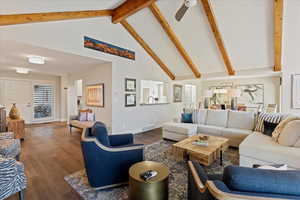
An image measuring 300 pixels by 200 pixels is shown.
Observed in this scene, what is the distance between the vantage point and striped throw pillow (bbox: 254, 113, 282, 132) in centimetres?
320

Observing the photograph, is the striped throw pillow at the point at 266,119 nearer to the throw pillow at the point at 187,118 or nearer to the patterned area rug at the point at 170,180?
the patterned area rug at the point at 170,180

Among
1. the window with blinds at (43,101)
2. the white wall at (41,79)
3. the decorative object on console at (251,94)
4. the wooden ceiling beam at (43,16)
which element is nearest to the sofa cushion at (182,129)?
the wooden ceiling beam at (43,16)

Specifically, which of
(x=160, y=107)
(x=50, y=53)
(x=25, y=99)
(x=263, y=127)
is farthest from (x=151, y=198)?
(x=25, y=99)

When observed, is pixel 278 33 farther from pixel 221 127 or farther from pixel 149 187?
pixel 149 187

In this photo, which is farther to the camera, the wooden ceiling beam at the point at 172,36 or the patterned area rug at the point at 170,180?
the wooden ceiling beam at the point at 172,36

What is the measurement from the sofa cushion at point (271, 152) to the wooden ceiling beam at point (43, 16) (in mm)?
4467

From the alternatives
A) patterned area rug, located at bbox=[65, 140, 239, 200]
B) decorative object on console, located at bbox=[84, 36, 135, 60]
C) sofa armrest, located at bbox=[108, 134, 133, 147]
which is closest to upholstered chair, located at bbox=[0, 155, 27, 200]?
patterned area rug, located at bbox=[65, 140, 239, 200]

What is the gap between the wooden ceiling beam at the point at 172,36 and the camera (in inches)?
157

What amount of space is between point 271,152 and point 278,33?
3139mm

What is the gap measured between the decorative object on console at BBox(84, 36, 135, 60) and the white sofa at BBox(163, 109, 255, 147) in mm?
2765

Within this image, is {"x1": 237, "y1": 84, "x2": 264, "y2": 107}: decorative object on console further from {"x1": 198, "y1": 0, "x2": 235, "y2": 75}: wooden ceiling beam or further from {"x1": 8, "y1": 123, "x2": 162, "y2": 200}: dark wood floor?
{"x1": 8, "y1": 123, "x2": 162, "y2": 200}: dark wood floor

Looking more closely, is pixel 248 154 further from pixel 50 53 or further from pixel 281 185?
pixel 50 53

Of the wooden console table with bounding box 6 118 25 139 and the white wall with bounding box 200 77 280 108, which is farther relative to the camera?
the white wall with bounding box 200 77 280 108

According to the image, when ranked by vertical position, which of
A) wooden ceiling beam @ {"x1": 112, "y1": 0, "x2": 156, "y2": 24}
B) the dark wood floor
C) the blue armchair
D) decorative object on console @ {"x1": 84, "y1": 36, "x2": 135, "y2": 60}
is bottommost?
the dark wood floor
